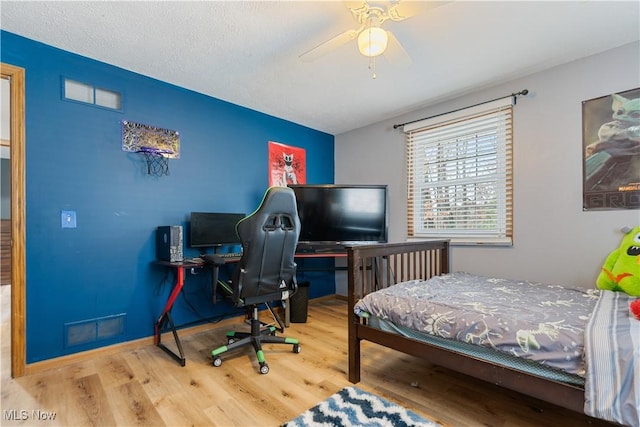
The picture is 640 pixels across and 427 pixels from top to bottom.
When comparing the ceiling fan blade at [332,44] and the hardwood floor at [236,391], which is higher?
the ceiling fan blade at [332,44]

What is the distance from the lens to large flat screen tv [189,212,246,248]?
2660mm

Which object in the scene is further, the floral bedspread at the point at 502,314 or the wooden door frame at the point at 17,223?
the wooden door frame at the point at 17,223

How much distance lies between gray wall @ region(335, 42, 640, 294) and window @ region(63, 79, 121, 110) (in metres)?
3.21

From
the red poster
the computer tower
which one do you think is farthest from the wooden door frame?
the red poster

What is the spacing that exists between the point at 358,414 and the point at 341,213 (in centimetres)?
208

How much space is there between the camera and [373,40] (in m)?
1.62

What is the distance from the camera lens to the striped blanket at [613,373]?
1.00m

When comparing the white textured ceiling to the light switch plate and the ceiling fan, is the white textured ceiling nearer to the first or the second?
the ceiling fan

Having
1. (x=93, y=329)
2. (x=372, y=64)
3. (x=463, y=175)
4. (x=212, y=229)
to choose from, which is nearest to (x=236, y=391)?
(x=93, y=329)

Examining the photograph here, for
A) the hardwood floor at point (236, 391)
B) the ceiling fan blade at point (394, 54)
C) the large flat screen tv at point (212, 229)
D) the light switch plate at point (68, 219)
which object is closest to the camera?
the hardwood floor at point (236, 391)

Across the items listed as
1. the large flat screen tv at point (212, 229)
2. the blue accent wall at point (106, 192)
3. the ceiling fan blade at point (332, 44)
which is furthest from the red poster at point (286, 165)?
the ceiling fan blade at point (332, 44)

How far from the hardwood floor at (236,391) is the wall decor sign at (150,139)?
1.68m

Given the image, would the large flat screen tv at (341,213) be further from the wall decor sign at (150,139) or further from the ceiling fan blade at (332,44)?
the ceiling fan blade at (332,44)

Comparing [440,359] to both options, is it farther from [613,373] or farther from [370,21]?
[370,21]
